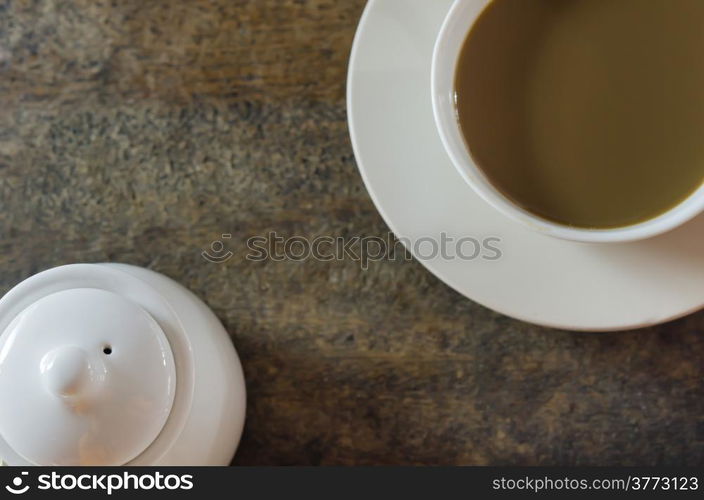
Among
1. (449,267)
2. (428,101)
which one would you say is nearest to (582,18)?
(428,101)

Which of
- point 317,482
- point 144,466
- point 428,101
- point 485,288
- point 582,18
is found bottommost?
point 317,482

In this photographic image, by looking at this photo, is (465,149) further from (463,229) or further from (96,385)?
(96,385)

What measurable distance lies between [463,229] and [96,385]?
0.43 metres

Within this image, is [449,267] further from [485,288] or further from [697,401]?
[697,401]

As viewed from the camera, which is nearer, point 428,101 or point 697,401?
point 428,101

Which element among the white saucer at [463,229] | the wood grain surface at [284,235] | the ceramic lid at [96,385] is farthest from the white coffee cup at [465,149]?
the ceramic lid at [96,385]

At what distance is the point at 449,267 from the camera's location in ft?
2.81

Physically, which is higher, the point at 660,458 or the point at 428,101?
the point at 428,101

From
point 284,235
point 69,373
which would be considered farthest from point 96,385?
point 284,235

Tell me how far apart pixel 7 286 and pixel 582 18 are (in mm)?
834

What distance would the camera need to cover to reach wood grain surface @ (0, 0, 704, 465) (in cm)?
102

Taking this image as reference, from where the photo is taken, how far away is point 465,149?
85 cm

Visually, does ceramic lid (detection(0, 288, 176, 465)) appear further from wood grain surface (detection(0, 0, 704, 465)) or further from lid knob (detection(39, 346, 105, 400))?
wood grain surface (detection(0, 0, 704, 465))

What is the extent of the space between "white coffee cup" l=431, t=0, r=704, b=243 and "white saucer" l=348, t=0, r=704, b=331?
0.14ft
